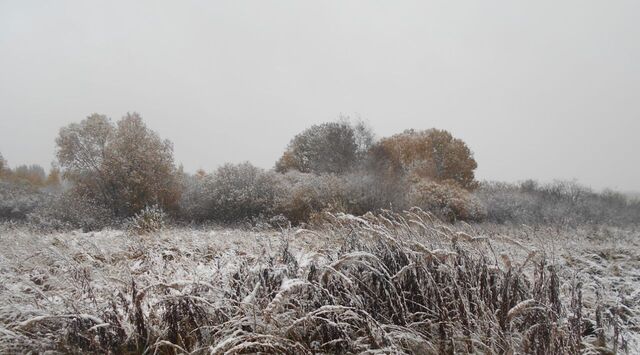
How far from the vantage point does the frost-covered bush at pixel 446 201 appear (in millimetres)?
18141

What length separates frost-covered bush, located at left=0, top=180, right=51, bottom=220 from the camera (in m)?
20.8

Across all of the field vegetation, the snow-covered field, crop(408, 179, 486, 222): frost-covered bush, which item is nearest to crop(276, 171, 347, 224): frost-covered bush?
crop(408, 179, 486, 222): frost-covered bush

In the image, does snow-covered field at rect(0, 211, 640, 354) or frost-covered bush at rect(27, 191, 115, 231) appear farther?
frost-covered bush at rect(27, 191, 115, 231)

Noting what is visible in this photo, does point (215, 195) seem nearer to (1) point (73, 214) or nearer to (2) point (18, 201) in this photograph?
(1) point (73, 214)

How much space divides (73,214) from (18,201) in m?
7.17

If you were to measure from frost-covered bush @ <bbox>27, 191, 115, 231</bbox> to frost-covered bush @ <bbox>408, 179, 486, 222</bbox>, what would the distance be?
1433 centimetres

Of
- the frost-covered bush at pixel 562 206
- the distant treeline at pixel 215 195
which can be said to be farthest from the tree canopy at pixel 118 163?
the frost-covered bush at pixel 562 206

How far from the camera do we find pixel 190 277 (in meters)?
3.61

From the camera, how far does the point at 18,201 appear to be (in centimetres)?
2153

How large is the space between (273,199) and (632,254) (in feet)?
46.8

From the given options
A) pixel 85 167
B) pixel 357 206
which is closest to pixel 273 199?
pixel 357 206

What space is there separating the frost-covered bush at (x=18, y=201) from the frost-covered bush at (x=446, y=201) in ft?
62.9

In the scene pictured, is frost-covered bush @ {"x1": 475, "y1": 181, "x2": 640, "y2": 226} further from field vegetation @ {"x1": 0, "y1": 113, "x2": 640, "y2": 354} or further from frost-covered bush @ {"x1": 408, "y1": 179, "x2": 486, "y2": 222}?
field vegetation @ {"x1": 0, "y1": 113, "x2": 640, "y2": 354}

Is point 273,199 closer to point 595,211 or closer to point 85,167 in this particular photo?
point 85,167
